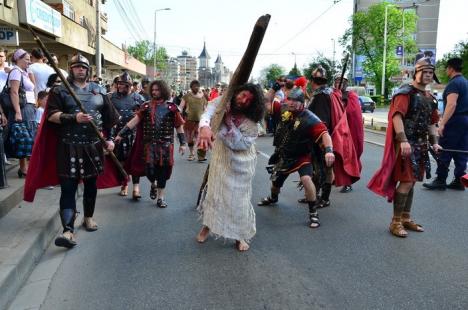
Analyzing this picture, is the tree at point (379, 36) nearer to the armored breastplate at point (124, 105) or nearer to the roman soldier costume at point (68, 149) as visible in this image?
the armored breastplate at point (124, 105)

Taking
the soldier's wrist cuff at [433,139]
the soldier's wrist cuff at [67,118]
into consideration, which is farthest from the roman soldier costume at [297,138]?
the soldier's wrist cuff at [67,118]

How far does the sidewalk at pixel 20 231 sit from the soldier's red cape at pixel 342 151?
3626mm

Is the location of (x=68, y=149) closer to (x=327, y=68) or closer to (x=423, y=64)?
(x=423, y=64)

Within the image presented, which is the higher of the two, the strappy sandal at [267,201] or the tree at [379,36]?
the tree at [379,36]

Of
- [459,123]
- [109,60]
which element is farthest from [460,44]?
Answer: [459,123]

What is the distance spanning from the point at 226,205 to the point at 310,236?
1.09m

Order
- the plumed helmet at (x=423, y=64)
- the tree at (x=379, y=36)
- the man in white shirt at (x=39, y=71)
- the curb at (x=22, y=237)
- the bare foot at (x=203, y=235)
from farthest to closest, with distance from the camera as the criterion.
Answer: the tree at (x=379, y=36) < the man in white shirt at (x=39, y=71) < the plumed helmet at (x=423, y=64) < the bare foot at (x=203, y=235) < the curb at (x=22, y=237)

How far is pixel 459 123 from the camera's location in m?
8.03

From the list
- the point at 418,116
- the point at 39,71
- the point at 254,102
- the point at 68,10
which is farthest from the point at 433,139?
the point at 68,10

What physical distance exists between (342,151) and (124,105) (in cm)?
323

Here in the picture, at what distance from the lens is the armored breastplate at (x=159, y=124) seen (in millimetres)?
6676

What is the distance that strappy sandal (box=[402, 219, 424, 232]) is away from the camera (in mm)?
5496

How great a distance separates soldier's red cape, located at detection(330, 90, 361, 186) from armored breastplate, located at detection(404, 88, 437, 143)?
1338 millimetres

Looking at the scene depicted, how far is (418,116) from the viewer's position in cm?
533
